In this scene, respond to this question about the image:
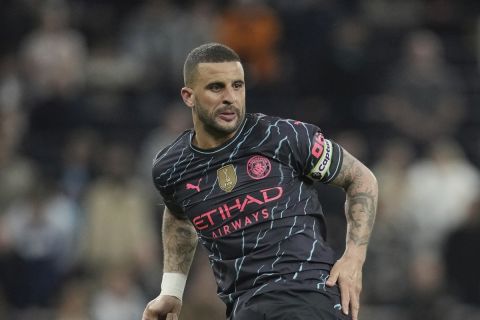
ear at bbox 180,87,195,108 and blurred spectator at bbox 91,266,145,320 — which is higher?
ear at bbox 180,87,195,108

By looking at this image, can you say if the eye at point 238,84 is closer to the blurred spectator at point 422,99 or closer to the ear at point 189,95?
the ear at point 189,95

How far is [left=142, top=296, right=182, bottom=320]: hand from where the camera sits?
19.9ft

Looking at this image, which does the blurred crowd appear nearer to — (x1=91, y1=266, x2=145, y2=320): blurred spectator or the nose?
(x1=91, y1=266, x2=145, y2=320): blurred spectator

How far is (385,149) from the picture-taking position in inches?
524

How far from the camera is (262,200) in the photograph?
5574 mm

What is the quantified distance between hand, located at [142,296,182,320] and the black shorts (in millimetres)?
738

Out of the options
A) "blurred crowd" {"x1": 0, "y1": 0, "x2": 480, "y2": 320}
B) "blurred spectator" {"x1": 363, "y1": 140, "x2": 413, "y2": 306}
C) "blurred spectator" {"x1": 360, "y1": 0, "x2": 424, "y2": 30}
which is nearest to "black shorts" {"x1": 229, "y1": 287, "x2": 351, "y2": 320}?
"blurred crowd" {"x1": 0, "y1": 0, "x2": 480, "y2": 320}

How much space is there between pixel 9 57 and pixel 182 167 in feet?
30.1

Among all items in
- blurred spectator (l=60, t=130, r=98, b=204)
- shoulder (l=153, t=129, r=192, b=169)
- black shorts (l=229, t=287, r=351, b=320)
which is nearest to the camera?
black shorts (l=229, t=287, r=351, b=320)

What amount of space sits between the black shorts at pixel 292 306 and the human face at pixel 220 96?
2.82ft

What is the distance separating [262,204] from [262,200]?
2 cm

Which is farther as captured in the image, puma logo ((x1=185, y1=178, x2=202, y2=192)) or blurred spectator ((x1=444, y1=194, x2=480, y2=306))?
blurred spectator ((x1=444, y1=194, x2=480, y2=306))

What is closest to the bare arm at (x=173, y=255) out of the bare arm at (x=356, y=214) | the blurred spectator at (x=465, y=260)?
the bare arm at (x=356, y=214)

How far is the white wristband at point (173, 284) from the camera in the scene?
6.18m
